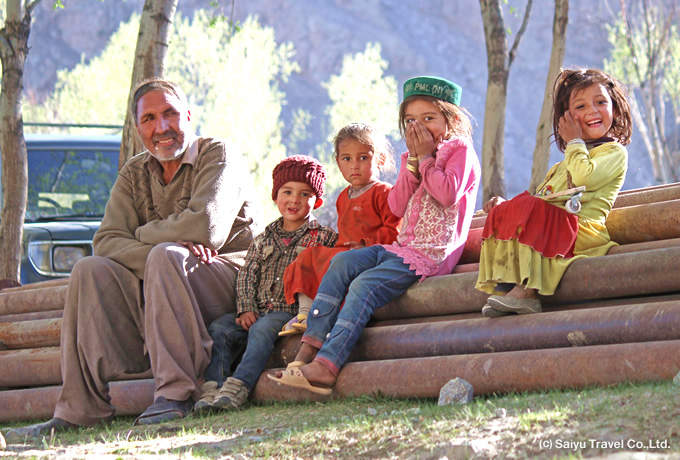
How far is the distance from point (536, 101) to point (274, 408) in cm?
5021

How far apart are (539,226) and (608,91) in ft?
3.53

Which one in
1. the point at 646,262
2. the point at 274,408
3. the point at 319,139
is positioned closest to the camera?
the point at 646,262

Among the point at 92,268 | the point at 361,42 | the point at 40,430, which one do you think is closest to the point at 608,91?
the point at 92,268

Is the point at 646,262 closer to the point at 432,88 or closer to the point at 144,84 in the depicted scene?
the point at 432,88

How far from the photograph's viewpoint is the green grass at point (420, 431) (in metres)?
2.87

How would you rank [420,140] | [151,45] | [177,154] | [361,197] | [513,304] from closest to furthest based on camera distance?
1. [513,304]
2. [420,140]
3. [361,197]
4. [177,154]
5. [151,45]

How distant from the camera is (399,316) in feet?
16.2

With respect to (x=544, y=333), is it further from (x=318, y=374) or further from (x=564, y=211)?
(x=318, y=374)

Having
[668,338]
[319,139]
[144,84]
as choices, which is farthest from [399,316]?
[319,139]

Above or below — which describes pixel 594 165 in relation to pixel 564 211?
above

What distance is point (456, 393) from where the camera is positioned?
3949mm

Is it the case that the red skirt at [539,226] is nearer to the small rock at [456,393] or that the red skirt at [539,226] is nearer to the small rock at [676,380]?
the small rock at [456,393]

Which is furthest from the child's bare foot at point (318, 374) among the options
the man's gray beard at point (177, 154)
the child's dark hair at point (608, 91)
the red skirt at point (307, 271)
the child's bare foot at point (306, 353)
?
→ the child's dark hair at point (608, 91)

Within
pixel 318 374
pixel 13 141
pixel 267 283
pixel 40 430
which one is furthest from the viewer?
pixel 13 141
